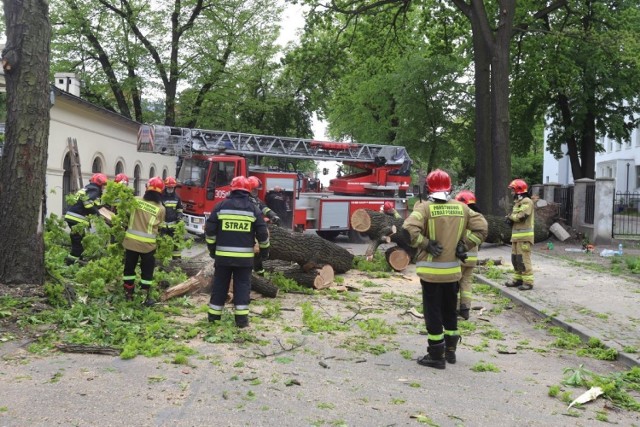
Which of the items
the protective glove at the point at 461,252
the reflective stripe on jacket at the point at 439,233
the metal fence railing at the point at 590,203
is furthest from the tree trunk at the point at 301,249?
the metal fence railing at the point at 590,203

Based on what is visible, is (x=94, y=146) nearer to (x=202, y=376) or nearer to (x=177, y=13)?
(x=177, y=13)

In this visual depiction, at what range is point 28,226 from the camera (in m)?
6.98

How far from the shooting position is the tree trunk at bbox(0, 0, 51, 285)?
6.90m

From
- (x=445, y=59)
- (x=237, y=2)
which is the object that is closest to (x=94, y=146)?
(x=237, y=2)

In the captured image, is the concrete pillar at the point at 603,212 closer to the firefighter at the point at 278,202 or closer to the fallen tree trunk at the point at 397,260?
the fallen tree trunk at the point at 397,260

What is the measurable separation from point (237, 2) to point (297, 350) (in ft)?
83.4

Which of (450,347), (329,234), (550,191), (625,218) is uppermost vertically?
(550,191)

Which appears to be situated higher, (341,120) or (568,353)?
(341,120)

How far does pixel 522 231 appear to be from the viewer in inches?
398

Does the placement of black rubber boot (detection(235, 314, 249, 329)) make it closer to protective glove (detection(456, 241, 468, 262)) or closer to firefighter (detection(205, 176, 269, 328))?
firefighter (detection(205, 176, 269, 328))

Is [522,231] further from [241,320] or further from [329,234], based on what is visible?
[329,234]

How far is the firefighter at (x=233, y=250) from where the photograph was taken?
6.80 meters

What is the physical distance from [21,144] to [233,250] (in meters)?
2.71

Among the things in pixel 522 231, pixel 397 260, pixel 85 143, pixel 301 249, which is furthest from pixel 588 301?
pixel 85 143
